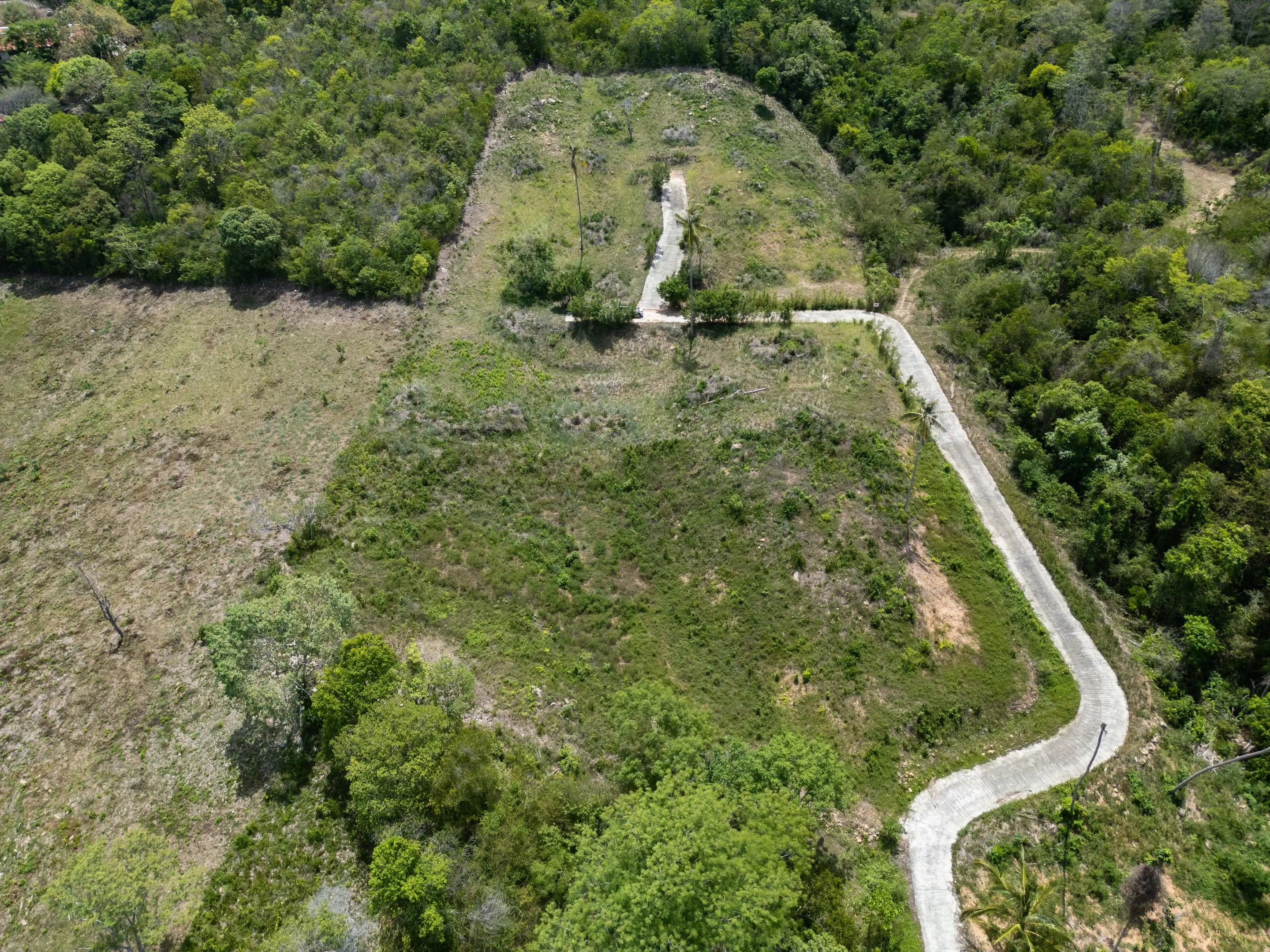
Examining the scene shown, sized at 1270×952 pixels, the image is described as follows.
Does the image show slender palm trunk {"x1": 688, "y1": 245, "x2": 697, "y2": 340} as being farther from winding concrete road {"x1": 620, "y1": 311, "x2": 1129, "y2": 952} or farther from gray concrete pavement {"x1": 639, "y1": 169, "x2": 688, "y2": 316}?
winding concrete road {"x1": 620, "y1": 311, "x2": 1129, "y2": 952}

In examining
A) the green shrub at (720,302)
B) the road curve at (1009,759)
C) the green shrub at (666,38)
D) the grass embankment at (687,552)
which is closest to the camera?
the road curve at (1009,759)

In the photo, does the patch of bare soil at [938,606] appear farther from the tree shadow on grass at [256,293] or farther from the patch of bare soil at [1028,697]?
the tree shadow on grass at [256,293]

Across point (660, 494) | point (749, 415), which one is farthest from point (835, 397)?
point (660, 494)

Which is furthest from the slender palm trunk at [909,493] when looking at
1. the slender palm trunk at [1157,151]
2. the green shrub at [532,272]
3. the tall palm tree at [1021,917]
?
the slender palm trunk at [1157,151]

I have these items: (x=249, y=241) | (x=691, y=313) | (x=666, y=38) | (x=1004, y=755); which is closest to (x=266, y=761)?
(x=1004, y=755)

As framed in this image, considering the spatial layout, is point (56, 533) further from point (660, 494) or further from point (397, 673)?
point (660, 494)
